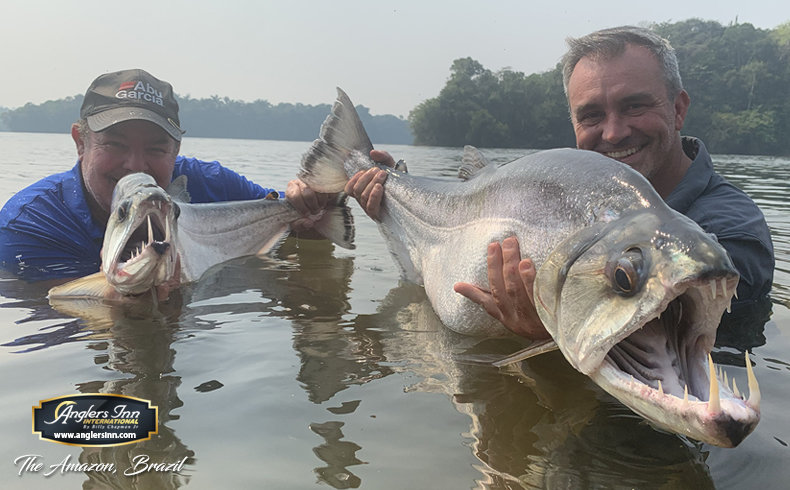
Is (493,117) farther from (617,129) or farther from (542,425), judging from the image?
(542,425)

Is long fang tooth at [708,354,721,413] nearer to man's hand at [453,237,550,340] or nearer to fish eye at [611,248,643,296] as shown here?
fish eye at [611,248,643,296]

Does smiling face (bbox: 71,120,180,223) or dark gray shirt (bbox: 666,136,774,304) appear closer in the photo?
dark gray shirt (bbox: 666,136,774,304)

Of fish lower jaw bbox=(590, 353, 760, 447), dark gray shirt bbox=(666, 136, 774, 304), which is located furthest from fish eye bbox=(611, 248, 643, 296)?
dark gray shirt bbox=(666, 136, 774, 304)

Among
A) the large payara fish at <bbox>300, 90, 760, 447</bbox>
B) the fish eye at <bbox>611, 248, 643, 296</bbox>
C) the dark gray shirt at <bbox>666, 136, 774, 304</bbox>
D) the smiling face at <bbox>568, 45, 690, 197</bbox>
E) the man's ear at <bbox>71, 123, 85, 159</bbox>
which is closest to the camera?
the large payara fish at <bbox>300, 90, 760, 447</bbox>

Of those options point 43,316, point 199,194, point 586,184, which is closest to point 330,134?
point 199,194

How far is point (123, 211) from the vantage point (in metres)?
3.48

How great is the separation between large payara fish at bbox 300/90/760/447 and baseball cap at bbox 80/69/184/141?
288 cm

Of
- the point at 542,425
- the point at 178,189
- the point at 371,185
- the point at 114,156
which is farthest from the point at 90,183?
the point at 542,425

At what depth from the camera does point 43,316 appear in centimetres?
341

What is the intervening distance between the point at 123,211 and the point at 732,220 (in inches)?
139

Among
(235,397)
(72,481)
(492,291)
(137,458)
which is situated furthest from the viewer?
(492,291)

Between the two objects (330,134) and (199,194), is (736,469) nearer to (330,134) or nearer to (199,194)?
(330,134)

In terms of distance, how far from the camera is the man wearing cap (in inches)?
171

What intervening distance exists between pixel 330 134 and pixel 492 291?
7.96 ft
